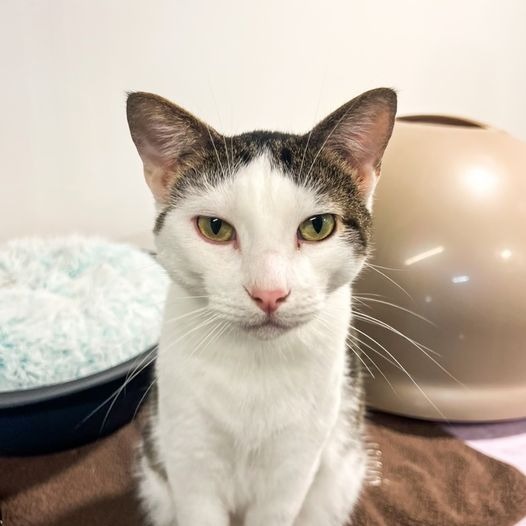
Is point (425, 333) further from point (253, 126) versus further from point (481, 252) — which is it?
point (253, 126)

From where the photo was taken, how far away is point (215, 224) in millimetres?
545

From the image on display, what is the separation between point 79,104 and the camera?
1.14 meters

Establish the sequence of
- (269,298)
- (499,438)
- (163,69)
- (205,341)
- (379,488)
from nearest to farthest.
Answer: (269,298) → (205,341) → (379,488) → (499,438) → (163,69)

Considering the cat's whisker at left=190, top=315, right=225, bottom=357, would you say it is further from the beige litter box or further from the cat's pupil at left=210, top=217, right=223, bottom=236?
the beige litter box

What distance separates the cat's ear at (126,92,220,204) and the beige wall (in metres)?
0.63

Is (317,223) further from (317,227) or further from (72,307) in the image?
(72,307)

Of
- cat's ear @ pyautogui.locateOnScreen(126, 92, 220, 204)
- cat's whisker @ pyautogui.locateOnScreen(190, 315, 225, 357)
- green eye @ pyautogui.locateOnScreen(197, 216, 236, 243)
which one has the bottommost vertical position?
cat's whisker @ pyautogui.locateOnScreen(190, 315, 225, 357)

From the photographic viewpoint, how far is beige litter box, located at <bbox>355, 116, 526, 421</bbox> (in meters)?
0.89

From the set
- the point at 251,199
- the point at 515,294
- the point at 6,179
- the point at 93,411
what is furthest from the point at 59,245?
the point at 515,294

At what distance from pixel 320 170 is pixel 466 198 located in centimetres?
47

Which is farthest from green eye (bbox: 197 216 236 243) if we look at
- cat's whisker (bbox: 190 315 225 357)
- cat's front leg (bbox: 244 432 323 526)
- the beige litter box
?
the beige litter box

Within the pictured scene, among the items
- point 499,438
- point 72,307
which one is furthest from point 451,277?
point 72,307

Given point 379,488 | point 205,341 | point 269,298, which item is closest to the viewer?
point 269,298

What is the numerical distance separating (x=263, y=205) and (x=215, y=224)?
2.4 inches
